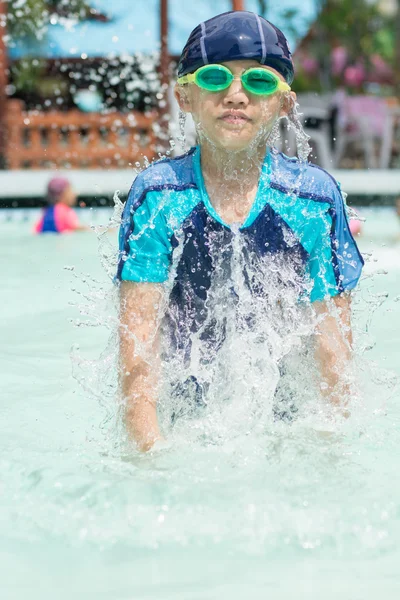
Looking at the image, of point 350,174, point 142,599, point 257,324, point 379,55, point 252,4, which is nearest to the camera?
point 142,599

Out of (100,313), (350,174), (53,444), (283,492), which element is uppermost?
(100,313)

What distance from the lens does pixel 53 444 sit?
9.33ft

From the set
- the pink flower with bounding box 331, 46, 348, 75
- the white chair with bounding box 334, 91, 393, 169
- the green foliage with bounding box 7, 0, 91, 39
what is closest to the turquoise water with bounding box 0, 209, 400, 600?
the green foliage with bounding box 7, 0, 91, 39

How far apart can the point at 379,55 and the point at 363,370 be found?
1487 centimetres

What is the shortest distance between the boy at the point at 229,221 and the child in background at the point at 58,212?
18.9 ft

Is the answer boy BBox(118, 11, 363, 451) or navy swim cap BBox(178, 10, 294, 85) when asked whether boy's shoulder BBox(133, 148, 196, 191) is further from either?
navy swim cap BBox(178, 10, 294, 85)

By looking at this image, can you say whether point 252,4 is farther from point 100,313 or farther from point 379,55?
point 100,313

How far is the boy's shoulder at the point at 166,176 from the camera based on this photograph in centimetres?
242

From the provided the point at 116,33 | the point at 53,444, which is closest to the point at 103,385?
the point at 53,444

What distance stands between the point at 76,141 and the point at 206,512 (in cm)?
1069

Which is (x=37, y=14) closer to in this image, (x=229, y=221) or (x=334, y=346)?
(x=229, y=221)

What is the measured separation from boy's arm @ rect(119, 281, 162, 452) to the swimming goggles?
1.75 feet

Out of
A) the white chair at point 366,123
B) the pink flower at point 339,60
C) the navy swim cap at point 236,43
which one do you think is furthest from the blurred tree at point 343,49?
the navy swim cap at point 236,43

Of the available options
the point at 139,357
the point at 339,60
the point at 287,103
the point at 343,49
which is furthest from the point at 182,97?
the point at 343,49
